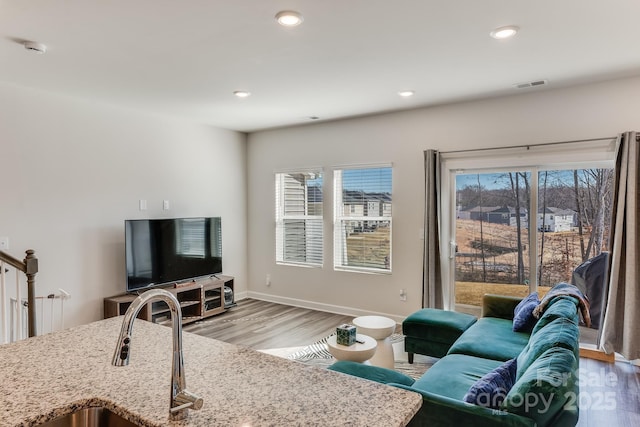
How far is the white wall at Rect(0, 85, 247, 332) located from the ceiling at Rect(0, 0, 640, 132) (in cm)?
32

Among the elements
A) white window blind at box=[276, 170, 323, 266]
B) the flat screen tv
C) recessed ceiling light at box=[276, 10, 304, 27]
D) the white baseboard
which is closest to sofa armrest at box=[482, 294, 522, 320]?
the white baseboard

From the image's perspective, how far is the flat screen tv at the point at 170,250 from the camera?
14.8 ft

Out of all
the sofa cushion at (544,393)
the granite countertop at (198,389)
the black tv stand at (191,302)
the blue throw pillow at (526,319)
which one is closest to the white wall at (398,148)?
the black tv stand at (191,302)

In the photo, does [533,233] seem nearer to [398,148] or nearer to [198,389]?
[398,148]

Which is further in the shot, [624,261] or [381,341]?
[624,261]

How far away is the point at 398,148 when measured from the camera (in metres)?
4.94

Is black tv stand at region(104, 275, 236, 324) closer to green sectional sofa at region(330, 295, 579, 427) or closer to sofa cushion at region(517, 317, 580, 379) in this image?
green sectional sofa at region(330, 295, 579, 427)

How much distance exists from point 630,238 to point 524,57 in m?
1.94

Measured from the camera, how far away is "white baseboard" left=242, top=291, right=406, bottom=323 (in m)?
5.10

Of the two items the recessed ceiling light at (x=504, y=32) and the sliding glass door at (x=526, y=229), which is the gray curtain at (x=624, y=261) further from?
the recessed ceiling light at (x=504, y=32)

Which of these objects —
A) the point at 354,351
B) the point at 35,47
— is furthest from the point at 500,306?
the point at 35,47

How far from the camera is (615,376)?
3.42 m

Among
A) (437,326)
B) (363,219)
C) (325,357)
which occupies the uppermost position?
(363,219)

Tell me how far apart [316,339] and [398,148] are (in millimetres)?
2542
